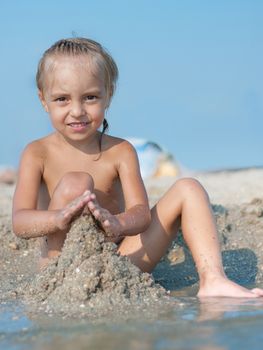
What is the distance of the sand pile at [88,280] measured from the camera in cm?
324

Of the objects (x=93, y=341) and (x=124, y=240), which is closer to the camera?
(x=93, y=341)

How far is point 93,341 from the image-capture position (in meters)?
2.45

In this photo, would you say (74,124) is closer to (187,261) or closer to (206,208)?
(206,208)

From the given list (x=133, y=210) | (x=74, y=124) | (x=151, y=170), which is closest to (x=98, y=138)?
(x=74, y=124)

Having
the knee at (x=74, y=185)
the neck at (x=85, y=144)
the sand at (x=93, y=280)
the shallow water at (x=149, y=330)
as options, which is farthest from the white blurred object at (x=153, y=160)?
the shallow water at (x=149, y=330)

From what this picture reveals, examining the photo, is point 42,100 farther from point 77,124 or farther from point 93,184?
point 93,184

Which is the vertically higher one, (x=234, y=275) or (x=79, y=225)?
(x=79, y=225)

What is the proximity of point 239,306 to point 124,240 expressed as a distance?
1171mm

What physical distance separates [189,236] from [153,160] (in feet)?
32.6

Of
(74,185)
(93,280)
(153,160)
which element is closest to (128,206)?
(74,185)

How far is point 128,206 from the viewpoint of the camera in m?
3.96

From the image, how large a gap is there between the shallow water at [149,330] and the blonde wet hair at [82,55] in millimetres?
1372

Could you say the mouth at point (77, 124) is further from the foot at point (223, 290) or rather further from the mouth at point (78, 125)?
the foot at point (223, 290)

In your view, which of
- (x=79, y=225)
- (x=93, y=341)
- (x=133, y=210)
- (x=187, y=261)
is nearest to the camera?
(x=93, y=341)
